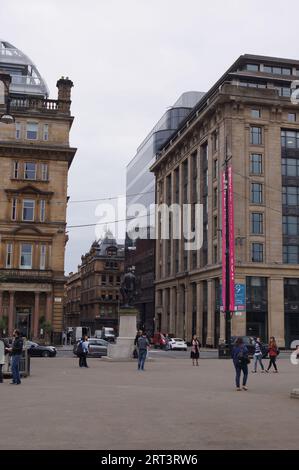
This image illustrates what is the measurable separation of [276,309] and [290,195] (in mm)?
13027

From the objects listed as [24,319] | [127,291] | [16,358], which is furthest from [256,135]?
[16,358]

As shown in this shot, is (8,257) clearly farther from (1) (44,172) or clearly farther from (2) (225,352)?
(2) (225,352)

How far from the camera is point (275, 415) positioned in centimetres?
1283

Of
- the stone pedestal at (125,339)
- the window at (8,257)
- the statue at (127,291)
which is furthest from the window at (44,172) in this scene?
the stone pedestal at (125,339)

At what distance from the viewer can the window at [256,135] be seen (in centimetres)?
6562

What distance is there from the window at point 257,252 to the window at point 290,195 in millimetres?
5972

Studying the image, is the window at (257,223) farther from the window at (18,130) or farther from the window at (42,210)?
the window at (18,130)

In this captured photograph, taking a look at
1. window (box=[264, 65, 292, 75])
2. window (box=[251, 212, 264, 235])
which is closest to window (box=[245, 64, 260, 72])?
window (box=[264, 65, 292, 75])

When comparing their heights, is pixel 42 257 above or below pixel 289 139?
below

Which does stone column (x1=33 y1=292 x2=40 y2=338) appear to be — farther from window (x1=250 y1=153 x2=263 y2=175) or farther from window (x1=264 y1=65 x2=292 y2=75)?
window (x1=264 y1=65 x2=292 y2=75)

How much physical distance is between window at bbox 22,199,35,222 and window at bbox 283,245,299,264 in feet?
90.8

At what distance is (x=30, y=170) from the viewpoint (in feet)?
193
